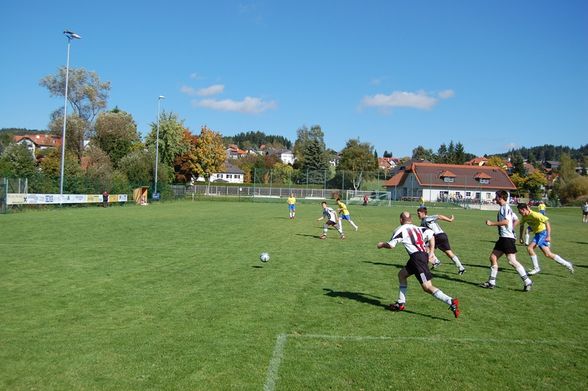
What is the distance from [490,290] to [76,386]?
8.34 meters

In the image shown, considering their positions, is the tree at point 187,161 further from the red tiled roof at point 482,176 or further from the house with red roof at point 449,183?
the red tiled roof at point 482,176

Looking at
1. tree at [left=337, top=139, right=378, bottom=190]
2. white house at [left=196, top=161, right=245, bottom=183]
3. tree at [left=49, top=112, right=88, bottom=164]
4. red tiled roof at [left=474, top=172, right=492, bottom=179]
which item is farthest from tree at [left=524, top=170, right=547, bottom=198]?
tree at [left=49, top=112, right=88, bottom=164]

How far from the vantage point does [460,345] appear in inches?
252

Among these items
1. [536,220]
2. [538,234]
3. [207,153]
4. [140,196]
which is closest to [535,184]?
[207,153]

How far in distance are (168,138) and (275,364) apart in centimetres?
6673

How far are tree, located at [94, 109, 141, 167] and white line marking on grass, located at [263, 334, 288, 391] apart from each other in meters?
61.5

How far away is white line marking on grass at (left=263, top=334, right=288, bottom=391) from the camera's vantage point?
196 inches

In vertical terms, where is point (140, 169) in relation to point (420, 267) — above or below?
above

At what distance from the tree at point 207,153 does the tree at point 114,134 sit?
1148 cm

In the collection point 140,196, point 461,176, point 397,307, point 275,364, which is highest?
point 461,176

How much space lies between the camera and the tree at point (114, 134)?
62.0 m

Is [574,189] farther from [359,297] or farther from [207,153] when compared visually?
[359,297]

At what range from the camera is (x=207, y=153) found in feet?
241

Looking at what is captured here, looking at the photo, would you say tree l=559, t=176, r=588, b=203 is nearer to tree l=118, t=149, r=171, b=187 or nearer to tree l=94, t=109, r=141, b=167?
tree l=118, t=149, r=171, b=187
